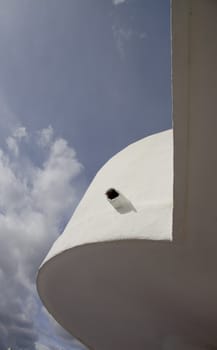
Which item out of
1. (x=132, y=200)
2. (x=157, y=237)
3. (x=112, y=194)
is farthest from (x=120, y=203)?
(x=157, y=237)

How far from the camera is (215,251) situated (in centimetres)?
500

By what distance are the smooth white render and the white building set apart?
0.08 feet

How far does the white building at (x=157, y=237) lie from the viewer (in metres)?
3.55

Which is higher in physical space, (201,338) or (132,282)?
(132,282)

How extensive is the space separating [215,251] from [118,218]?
2.03 metres

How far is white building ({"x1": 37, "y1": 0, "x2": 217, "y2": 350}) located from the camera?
11.7 ft

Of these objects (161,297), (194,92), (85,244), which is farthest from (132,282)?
(194,92)

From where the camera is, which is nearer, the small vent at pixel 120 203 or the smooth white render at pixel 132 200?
the smooth white render at pixel 132 200

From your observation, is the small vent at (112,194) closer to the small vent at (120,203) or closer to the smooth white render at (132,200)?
the small vent at (120,203)

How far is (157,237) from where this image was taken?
5.50 m

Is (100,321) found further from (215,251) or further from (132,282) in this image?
(215,251)

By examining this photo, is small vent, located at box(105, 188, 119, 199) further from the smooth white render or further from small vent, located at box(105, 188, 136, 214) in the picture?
the smooth white render

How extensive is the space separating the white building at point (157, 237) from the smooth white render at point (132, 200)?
25 millimetres

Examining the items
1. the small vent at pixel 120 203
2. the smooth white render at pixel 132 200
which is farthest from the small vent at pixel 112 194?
the smooth white render at pixel 132 200
